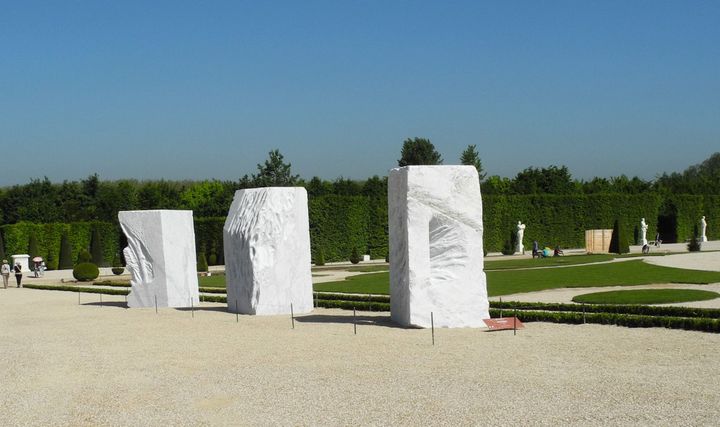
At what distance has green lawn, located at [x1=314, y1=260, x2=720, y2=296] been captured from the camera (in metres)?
25.5

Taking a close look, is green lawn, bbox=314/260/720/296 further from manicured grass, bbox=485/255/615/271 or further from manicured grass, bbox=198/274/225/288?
manicured grass, bbox=198/274/225/288

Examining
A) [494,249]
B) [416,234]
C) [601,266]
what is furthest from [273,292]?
[494,249]

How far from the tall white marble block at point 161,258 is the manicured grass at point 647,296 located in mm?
11344

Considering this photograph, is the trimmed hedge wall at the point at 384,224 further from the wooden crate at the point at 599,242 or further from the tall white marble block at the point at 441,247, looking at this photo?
the tall white marble block at the point at 441,247

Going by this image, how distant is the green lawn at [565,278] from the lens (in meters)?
25.5

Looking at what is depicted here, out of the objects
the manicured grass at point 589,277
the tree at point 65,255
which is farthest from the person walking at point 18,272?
the manicured grass at point 589,277

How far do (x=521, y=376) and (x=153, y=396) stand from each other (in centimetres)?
530

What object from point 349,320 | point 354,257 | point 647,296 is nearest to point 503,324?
point 349,320

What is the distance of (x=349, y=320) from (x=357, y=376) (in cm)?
684

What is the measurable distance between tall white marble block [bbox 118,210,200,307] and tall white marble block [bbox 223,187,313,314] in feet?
12.0

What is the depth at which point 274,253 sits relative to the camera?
69.1 ft

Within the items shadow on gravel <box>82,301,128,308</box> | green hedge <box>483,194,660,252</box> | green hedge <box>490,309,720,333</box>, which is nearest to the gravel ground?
green hedge <box>490,309,720,333</box>

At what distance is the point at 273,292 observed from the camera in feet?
69.2

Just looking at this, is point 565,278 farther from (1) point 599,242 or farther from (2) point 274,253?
(1) point 599,242
